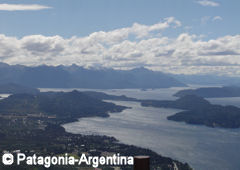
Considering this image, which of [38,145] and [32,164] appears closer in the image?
[32,164]

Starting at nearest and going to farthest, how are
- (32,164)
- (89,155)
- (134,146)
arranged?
(32,164)
(89,155)
(134,146)

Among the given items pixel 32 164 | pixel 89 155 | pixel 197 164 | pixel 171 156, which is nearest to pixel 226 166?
pixel 197 164

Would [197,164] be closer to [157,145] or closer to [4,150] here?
[157,145]

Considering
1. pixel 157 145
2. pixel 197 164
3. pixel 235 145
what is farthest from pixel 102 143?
pixel 235 145

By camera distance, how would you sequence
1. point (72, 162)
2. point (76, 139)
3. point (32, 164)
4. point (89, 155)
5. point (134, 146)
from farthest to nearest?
point (76, 139)
point (134, 146)
point (89, 155)
point (72, 162)
point (32, 164)

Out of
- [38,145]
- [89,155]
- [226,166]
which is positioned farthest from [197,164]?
[38,145]

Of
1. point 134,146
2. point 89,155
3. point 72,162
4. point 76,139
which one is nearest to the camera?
point 72,162

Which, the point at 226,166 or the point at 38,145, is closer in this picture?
the point at 226,166

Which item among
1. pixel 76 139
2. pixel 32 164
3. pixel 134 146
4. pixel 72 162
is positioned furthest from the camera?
pixel 76 139

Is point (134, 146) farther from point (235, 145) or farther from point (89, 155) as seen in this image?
point (235, 145)
